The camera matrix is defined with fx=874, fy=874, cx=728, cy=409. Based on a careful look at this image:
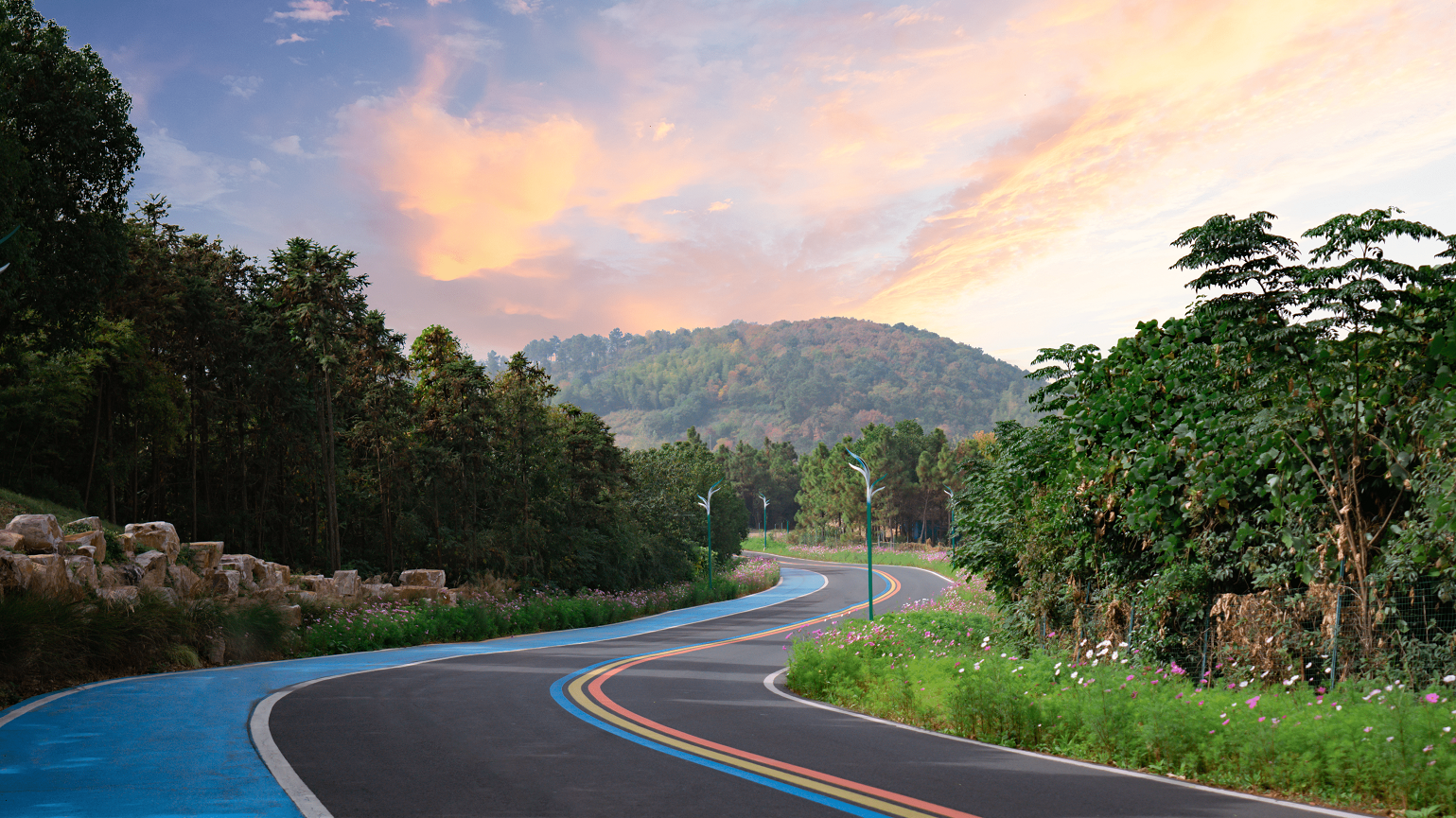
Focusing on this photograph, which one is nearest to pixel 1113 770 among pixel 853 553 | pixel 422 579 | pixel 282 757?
pixel 282 757

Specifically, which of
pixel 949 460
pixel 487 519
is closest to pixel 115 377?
pixel 487 519

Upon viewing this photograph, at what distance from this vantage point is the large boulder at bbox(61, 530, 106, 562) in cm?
1481

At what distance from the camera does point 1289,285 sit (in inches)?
396

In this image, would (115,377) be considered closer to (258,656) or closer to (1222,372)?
(258,656)

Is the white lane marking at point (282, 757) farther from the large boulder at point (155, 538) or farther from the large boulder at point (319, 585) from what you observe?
the large boulder at point (319, 585)

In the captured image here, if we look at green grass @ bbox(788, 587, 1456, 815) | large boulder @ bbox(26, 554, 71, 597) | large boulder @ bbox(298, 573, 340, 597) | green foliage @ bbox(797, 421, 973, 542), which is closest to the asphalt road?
green grass @ bbox(788, 587, 1456, 815)

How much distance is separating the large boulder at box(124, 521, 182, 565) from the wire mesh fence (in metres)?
17.0

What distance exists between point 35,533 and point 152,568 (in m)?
2.59

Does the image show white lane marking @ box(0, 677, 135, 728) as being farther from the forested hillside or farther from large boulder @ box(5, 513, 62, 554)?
the forested hillside

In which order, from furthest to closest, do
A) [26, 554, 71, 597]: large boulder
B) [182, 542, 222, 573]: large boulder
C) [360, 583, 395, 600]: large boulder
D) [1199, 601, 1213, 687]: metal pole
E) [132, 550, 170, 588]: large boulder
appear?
[360, 583, 395, 600]: large boulder
[182, 542, 222, 573]: large boulder
[132, 550, 170, 588]: large boulder
[26, 554, 71, 597]: large boulder
[1199, 601, 1213, 687]: metal pole

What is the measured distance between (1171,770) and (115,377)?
31528 millimetres

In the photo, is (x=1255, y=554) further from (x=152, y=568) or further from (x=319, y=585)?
(x=319, y=585)

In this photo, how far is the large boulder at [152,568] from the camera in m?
16.1

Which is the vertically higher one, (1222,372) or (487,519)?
(1222,372)
